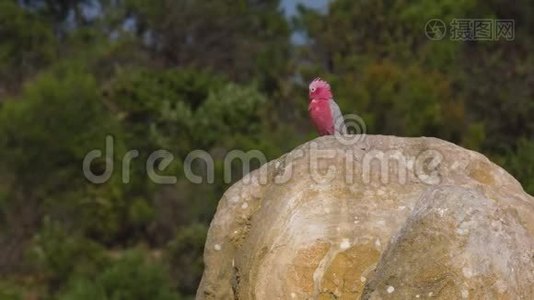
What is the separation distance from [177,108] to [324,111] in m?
27.5

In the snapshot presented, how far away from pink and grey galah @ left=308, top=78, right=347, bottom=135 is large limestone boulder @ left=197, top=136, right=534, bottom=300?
Result: 613 mm

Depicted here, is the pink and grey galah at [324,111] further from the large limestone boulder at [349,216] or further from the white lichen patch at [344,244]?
the white lichen patch at [344,244]

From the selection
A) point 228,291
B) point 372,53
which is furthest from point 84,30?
point 228,291

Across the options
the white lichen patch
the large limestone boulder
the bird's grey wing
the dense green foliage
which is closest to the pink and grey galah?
the bird's grey wing

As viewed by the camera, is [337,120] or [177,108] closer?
[337,120]

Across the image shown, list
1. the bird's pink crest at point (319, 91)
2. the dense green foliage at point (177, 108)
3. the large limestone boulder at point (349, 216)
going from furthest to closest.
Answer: the dense green foliage at point (177, 108) → the bird's pink crest at point (319, 91) → the large limestone boulder at point (349, 216)

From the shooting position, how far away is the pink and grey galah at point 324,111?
8625 millimetres

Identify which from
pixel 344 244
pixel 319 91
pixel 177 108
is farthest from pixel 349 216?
pixel 177 108

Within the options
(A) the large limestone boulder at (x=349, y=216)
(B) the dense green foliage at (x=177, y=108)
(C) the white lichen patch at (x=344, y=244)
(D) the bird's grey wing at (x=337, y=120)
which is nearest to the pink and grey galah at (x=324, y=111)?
(D) the bird's grey wing at (x=337, y=120)

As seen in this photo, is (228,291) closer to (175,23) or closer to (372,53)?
(372,53)

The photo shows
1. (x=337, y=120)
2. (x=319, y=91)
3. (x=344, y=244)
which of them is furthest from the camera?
(x=319, y=91)

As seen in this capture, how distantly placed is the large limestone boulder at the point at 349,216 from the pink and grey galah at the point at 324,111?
0.61 meters

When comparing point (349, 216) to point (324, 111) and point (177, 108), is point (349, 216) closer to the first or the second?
point (324, 111)

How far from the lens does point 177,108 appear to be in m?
36.1
